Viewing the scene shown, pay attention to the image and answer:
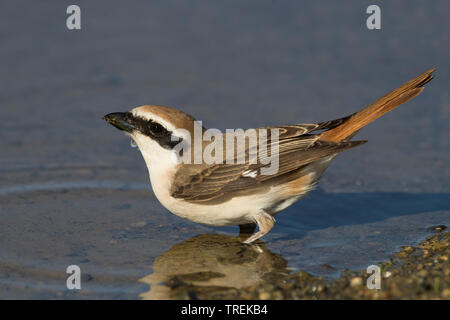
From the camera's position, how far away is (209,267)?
727cm

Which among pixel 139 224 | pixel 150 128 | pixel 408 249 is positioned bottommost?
pixel 408 249

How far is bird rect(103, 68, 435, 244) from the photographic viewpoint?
7637 mm

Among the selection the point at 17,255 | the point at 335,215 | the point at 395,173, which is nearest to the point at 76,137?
the point at 17,255

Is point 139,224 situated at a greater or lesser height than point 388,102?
lesser

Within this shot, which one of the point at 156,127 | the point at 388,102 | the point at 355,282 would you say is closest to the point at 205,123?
the point at 156,127

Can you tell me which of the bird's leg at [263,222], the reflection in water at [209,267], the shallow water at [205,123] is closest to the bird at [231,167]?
the bird's leg at [263,222]

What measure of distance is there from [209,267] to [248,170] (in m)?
1.20

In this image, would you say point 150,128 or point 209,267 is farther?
point 150,128

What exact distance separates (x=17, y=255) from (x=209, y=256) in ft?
6.97

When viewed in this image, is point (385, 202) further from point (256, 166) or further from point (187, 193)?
point (187, 193)

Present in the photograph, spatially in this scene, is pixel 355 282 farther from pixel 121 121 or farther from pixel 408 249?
pixel 121 121

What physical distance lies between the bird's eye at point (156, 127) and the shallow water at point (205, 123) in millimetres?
1366

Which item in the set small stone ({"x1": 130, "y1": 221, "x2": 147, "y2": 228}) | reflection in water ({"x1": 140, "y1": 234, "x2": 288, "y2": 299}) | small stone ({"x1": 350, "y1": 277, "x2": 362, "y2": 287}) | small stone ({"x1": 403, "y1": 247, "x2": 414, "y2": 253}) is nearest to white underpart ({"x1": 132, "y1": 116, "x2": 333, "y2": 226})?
reflection in water ({"x1": 140, "y1": 234, "x2": 288, "y2": 299})
